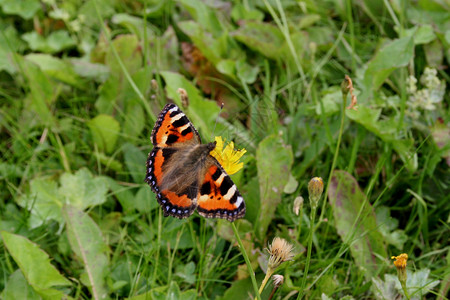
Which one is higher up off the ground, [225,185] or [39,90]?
[225,185]

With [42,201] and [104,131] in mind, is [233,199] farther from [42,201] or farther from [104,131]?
[104,131]

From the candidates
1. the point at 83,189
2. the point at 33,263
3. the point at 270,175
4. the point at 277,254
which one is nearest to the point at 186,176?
the point at 277,254

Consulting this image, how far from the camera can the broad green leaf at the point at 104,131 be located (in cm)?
294

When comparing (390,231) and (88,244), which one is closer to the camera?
(88,244)

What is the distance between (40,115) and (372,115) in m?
2.00

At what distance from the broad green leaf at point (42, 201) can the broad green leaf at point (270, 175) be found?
1.04m

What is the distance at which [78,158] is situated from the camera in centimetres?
299

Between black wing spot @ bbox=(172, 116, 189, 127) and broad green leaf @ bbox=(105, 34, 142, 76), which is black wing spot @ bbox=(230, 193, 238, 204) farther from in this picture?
broad green leaf @ bbox=(105, 34, 142, 76)

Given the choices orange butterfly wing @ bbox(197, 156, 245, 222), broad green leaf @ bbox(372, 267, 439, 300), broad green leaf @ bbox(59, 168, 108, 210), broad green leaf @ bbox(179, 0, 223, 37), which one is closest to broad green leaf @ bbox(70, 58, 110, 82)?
broad green leaf @ bbox(179, 0, 223, 37)

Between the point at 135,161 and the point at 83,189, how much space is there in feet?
1.09

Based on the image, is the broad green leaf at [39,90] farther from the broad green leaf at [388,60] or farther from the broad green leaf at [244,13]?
the broad green leaf at [388,60]

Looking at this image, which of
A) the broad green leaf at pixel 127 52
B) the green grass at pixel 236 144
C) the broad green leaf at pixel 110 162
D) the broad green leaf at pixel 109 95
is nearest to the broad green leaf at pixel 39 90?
the green grass at pixel 236 144

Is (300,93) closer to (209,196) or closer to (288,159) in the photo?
(288,159)

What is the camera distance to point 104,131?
2.96 meters
